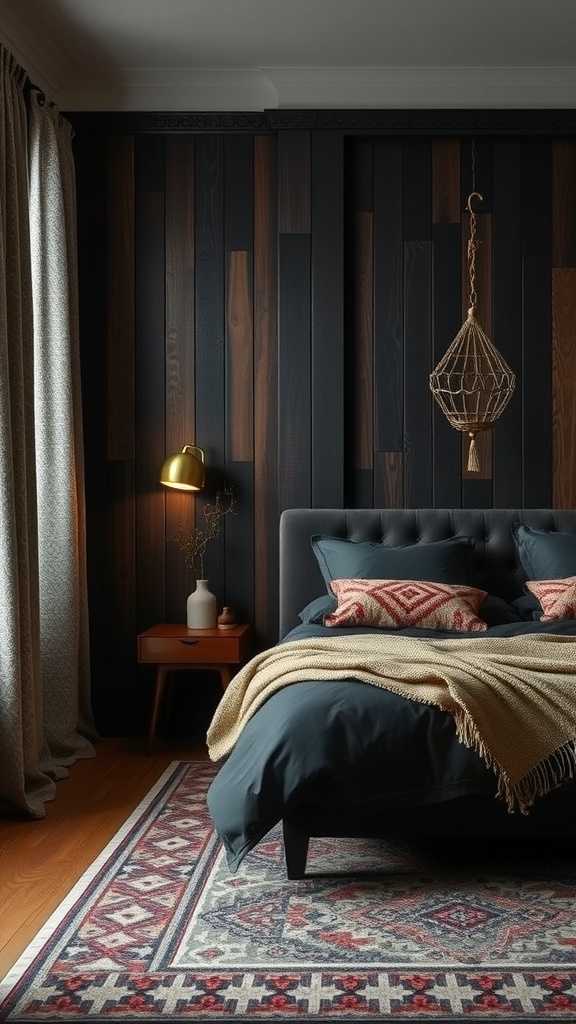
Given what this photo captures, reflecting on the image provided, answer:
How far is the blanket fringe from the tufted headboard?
204 cm

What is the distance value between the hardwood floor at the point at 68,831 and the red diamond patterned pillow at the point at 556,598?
1629mm

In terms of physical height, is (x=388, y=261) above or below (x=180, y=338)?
above

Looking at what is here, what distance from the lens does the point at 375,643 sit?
3646 millimetres

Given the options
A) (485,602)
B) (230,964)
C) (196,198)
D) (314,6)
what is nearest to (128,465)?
(196,198)

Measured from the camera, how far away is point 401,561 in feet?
15.2

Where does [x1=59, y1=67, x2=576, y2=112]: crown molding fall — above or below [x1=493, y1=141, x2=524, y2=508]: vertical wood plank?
above

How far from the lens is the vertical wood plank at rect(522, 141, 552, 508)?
5.13m

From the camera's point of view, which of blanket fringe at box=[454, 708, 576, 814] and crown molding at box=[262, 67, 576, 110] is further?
crown molding at box=[262, 67, 576, 110]

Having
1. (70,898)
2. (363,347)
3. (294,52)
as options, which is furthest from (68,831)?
(294,52)

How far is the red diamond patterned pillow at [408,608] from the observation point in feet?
14.2

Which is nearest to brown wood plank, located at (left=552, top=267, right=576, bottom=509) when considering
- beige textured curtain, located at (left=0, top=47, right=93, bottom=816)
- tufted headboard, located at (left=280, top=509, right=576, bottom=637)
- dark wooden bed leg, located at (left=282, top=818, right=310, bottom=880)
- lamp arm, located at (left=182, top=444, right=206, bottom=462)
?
tufted headboard, located at (left=280, top=509, right=576, bottom=637)

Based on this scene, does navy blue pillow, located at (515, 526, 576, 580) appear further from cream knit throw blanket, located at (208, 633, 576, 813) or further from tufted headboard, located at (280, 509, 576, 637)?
cream knit throw blanket, located at (208, 633, 576, 813)

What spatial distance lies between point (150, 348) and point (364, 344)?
40.3 inches

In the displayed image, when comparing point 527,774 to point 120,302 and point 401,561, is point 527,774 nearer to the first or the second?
point 401,561
